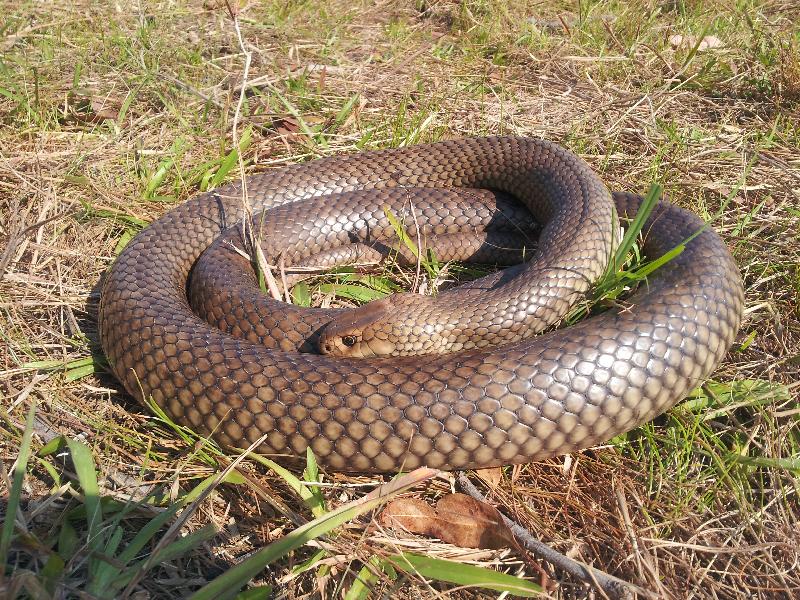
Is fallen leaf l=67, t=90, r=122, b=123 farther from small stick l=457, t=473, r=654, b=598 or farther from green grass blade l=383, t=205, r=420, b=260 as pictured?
small stick l=457, t=473, r=654, b=598

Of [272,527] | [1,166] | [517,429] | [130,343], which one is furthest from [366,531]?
[1,166]

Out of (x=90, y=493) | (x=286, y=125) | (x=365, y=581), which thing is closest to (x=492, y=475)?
(x=365, y=581)

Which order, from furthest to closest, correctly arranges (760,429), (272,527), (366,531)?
(760,429) → (272,527) → (366,531)

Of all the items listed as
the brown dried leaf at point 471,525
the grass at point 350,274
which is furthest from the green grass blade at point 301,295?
the brown dried leaf at point 471,525

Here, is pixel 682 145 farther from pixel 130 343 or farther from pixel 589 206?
pixel 130 343

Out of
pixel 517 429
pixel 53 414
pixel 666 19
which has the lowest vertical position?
pixel 53 414

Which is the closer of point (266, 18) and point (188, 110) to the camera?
point (188, 110)

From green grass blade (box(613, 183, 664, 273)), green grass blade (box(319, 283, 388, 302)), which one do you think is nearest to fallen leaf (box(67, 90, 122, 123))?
green grass blade (box(319, 283, 388, 302))

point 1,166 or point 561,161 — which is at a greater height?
point 561,161
